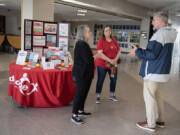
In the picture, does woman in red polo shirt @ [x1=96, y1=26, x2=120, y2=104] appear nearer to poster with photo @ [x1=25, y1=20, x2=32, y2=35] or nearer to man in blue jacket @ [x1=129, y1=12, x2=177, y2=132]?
man in blue jacket @ [x1=129, y1=12, x2=177, y2=132]

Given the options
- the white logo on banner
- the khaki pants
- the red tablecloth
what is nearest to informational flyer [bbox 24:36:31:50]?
the red tablecloth

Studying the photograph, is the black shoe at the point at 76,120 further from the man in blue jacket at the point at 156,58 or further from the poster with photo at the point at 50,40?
the poster with photo at the point at 50,40

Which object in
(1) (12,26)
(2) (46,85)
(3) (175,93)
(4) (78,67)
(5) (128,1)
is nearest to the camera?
(4) (78,67)

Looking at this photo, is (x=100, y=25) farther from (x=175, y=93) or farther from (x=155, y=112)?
(x=155, y=112)

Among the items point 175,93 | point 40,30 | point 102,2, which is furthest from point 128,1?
point 40,30

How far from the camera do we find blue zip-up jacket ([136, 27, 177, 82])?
2.46m

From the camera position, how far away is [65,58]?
371 centimetres

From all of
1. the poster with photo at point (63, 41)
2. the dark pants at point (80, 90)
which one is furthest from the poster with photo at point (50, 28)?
the dark pants at point (80, 90)

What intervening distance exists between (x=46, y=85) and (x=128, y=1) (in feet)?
29.4

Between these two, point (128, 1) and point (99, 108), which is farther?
point (128, 1)

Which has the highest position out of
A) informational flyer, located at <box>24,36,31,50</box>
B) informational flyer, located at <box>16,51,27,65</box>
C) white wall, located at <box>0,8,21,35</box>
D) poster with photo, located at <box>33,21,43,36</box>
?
white wall, located at <box>0,8,21,35</box>

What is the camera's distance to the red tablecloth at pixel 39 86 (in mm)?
3209

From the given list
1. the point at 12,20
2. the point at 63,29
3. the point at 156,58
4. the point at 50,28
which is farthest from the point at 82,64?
the point at 12,20

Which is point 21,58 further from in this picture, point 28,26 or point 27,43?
point 28,26
